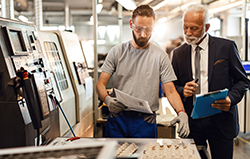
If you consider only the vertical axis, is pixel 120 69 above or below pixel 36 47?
below

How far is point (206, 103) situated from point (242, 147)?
2701 mm

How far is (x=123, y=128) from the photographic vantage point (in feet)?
5.40

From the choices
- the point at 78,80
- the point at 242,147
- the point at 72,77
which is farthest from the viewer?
the point at 242,147

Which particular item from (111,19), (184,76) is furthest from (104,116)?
(111,19)

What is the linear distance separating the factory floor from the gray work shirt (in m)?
2.36

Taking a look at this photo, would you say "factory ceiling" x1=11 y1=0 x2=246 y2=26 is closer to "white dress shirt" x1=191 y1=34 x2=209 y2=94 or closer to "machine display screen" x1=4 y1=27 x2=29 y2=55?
"white dress shirt" x1=191 y1=34 x2=209 y2=94

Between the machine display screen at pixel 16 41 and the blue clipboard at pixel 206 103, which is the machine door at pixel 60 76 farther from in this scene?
the blue clipboard at pixel 206 103

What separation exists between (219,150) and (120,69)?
92cm

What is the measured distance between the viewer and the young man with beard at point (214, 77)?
162cm

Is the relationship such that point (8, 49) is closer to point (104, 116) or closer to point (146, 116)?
point (146, 116)

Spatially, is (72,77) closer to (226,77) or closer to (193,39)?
(193,39)

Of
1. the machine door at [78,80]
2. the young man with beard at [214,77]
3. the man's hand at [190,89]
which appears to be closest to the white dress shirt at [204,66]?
the young man with beard at [214,77]

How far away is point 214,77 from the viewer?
165 cm

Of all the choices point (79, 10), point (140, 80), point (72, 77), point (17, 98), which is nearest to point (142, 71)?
point (140, 80)
